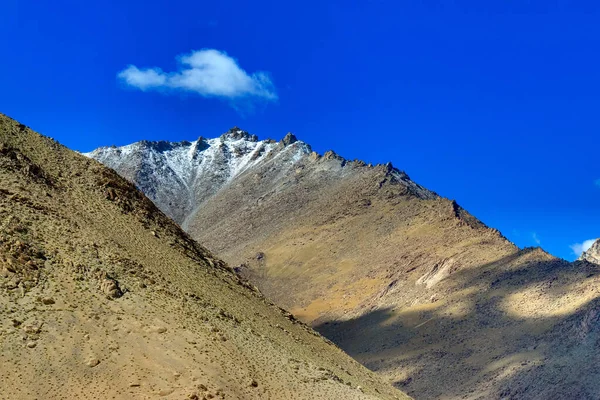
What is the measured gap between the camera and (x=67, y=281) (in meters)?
32.3

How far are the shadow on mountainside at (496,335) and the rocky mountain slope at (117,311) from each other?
28758mm

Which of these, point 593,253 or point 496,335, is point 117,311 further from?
point 593,253

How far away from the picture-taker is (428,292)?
9825cm

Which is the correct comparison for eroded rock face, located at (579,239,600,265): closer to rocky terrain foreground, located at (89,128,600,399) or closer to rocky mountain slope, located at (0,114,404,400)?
rocky terrain foreground, located at (89,128,600,399)

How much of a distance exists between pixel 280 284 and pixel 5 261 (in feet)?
329

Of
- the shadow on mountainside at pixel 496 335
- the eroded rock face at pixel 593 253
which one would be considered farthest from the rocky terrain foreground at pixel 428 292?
the eroded rock face at pixel 593 253

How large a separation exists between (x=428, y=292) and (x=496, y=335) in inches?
793

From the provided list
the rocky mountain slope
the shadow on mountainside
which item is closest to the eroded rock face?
the shadow on mountainside

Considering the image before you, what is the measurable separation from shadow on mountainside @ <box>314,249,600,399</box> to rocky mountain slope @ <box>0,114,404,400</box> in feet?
94.3

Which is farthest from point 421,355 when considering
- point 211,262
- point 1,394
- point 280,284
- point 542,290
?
point 1,394

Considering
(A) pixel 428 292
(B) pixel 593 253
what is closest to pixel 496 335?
(A) pixel 428 292

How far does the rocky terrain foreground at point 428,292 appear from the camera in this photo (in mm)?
71250

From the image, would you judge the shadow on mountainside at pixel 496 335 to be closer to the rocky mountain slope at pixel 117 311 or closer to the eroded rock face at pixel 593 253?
the rocky mountain slope at pixel 117 311

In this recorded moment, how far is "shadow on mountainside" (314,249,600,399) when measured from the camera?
224ft
